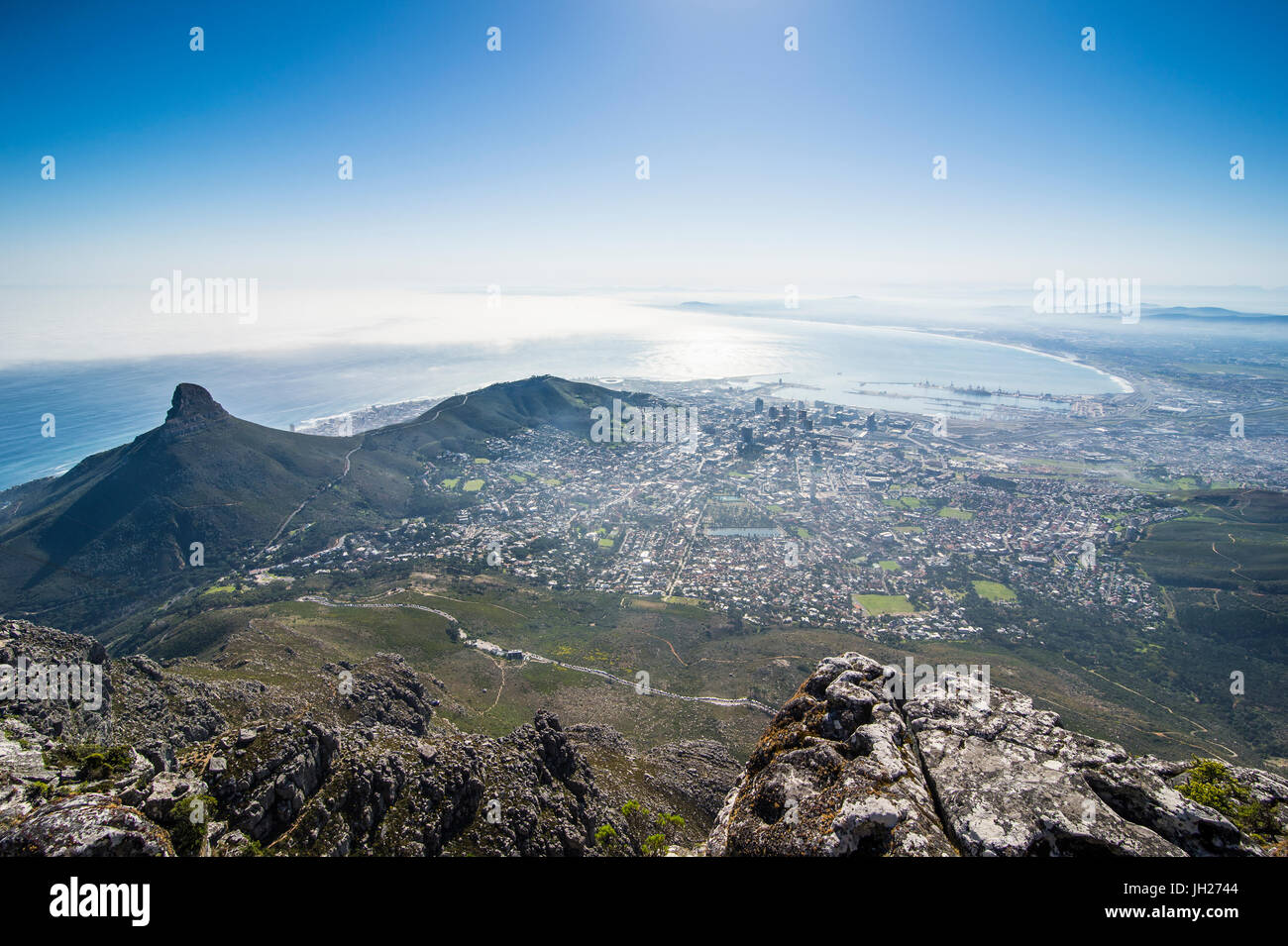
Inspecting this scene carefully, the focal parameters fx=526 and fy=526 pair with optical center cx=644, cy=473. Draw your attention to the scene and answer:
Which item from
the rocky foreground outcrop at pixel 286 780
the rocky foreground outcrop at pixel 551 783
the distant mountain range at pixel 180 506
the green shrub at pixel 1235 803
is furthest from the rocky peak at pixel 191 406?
the green shrub at pixel 1235 803

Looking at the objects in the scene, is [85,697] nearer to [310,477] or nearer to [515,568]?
[515,568]

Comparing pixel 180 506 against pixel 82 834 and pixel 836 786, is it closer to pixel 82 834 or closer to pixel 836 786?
pixel 82 834

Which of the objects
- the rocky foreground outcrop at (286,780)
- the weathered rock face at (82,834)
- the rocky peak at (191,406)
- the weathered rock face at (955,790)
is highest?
the rocky peak at (191,406)

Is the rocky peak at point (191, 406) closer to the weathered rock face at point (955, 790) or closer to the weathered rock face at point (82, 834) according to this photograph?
the weathered rock face at point (82, 834)

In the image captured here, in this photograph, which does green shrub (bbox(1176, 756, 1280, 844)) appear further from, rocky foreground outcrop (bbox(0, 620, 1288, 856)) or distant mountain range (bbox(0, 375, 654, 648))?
distant mountain range (bbox(0, 375, 654, 648))

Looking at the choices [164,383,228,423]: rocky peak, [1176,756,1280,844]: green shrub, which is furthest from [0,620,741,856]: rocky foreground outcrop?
[164,383,228,423]: rocky peak

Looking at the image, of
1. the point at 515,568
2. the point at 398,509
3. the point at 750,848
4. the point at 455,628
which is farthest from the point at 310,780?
the point at 398,509

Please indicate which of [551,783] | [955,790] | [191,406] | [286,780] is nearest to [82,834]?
[286,780]

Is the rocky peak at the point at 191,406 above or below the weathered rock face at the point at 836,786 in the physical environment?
above
